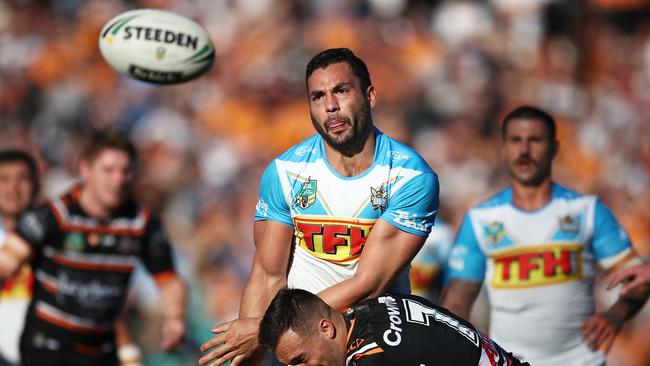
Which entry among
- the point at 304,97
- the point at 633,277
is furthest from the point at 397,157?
the point at 304,97

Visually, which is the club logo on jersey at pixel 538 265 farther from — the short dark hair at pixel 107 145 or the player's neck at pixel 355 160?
the short dark hair at pixel 107 145

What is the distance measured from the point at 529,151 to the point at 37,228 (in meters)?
3.44

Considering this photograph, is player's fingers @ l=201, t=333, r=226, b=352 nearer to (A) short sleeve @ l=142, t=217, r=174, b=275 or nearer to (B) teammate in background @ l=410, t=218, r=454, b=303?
(A) short sleeve @ l=142, t=217, r=174, b=275

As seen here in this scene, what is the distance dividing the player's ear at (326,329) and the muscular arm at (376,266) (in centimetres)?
43

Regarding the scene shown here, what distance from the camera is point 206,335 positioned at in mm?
10281

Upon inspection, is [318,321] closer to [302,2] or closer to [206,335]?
[206,335]

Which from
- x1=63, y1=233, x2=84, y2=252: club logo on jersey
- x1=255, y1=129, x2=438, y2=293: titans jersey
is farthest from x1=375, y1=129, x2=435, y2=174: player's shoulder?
x1=63, y1=233, x2=84, y2=252: club logo on jersey

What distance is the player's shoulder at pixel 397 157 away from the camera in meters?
5.00

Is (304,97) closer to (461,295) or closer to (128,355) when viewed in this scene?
(128,355)

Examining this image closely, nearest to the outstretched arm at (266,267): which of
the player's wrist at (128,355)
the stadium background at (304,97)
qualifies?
the player's wrist at (128,355)

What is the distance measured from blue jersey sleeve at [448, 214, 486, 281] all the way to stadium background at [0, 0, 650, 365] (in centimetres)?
439

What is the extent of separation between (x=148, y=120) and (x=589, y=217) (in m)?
8.00

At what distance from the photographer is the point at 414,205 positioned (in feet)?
16.2

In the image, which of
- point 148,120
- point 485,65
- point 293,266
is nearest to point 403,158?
point 293,266
